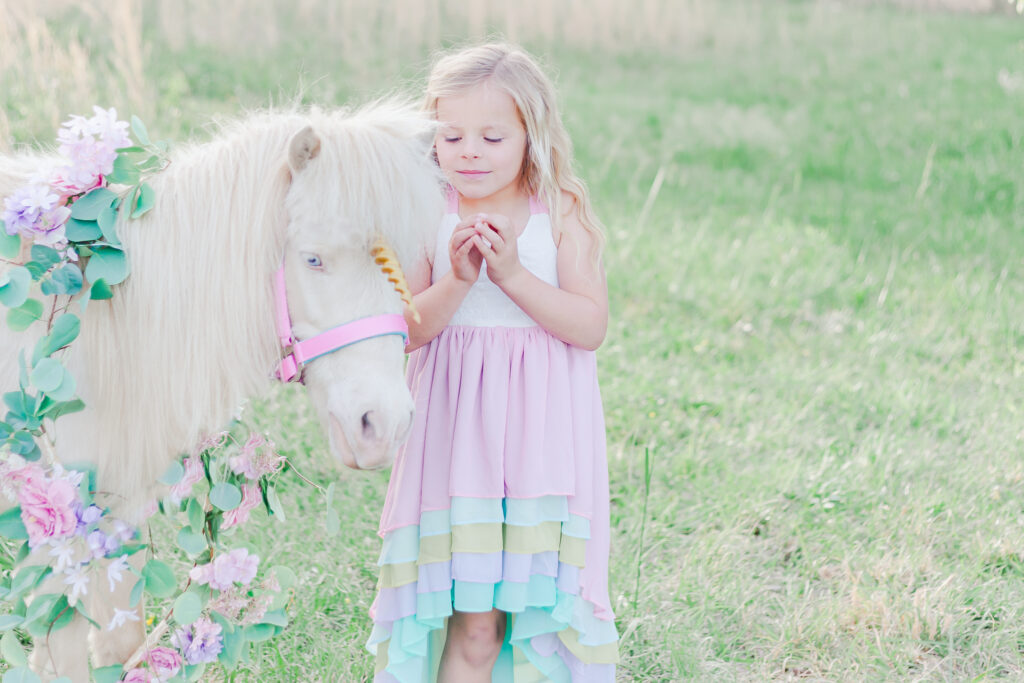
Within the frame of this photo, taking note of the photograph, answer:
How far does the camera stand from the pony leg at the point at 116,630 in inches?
76.0

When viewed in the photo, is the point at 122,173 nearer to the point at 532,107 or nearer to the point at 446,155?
the point at 446,155

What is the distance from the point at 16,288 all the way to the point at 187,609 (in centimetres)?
65

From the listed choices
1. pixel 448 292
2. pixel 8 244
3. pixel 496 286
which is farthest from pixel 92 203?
pixel 496 286

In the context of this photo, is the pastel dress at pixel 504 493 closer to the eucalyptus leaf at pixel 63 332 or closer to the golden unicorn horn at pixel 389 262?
the golden unicorn horn at pixel 389 262

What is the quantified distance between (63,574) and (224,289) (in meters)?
0.65

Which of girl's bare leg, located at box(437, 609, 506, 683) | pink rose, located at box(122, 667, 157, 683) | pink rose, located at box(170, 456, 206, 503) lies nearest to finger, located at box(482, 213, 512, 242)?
pink rose, located at box(170, 456, 206, 503)

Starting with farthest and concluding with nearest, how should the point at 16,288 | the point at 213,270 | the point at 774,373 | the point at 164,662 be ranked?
the point at 774,373, the point at 164,662, the point at 213,270, the point at 16,288

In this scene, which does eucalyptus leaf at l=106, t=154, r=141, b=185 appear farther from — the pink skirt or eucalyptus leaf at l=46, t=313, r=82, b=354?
the pink skirt

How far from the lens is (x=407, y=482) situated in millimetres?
1949

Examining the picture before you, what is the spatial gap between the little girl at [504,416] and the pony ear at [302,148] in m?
0.37

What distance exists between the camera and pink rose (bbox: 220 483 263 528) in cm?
175

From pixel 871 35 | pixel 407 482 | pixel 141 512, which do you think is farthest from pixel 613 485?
pixel 871 35

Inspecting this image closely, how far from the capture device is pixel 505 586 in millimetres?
1899

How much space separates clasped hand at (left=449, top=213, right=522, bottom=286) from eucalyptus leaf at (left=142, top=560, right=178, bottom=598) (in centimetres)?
80
